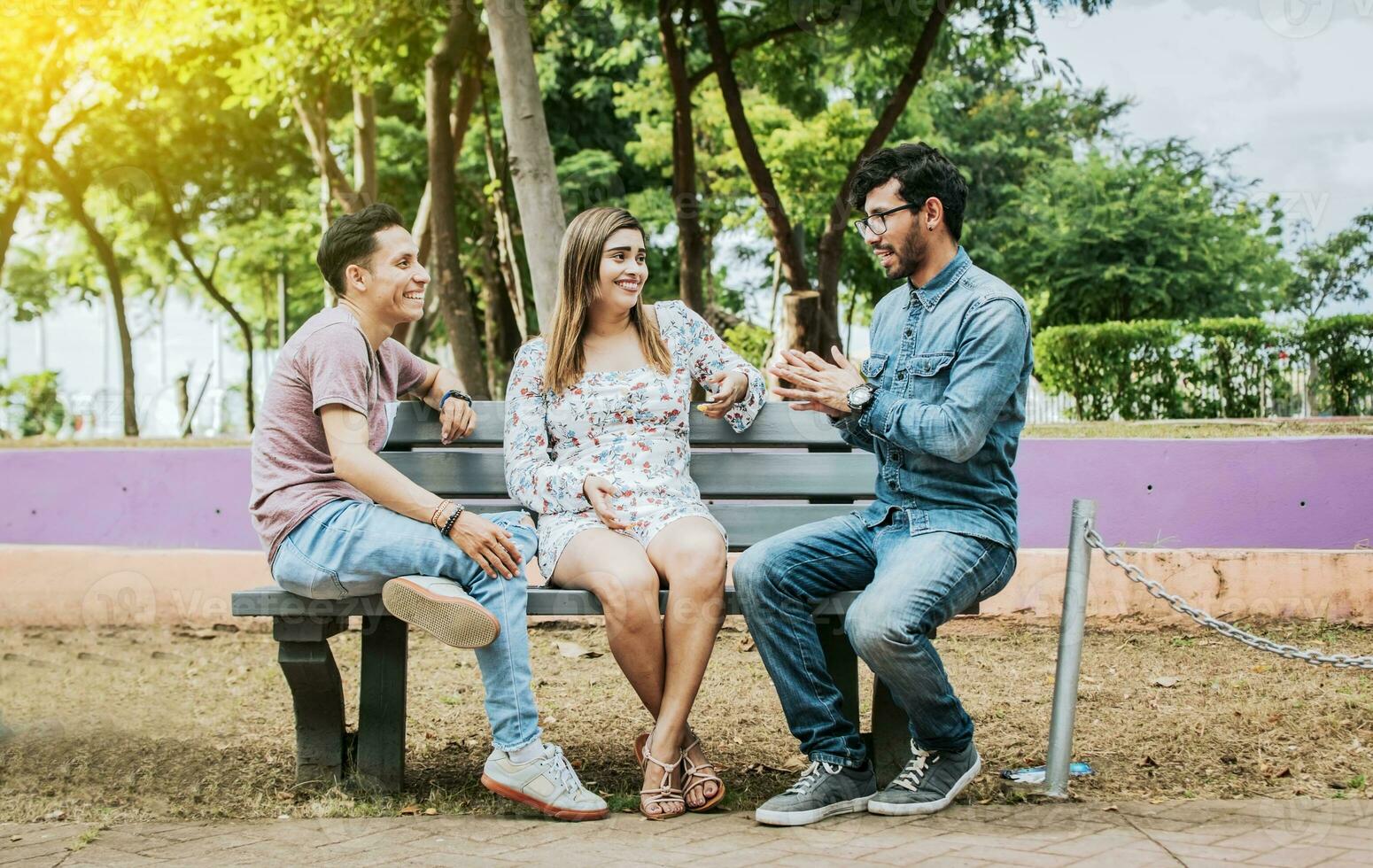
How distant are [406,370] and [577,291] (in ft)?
2.08

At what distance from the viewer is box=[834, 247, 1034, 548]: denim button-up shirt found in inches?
140

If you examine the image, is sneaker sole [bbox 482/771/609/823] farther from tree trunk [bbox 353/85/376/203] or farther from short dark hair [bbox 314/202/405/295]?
tree trunk [bbox 353/85/376/203]

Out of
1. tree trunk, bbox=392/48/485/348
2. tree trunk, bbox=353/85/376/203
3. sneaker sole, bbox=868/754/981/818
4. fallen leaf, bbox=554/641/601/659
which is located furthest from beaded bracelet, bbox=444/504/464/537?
tree trunk, bbox=353/85/376/203

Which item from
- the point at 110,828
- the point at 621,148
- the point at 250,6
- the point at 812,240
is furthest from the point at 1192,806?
the point at 812,240

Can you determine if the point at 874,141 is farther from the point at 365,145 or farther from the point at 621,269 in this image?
the point at 621,269

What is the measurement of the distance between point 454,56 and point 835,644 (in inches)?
312

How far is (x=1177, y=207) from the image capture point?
65.5 ft

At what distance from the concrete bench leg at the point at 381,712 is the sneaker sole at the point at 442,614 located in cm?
48

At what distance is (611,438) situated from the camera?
4.15 meters

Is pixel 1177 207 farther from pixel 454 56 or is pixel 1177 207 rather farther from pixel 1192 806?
pixel 1192 806

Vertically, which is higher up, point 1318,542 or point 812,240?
point 812,240

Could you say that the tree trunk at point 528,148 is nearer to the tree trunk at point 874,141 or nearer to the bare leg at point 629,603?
the tree trunk at point 874,141

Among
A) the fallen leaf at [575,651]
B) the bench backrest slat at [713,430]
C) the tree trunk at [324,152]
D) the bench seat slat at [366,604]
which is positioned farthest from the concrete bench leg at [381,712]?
the tree trunk at [324,152]

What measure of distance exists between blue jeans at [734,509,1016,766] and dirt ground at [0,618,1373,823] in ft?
1.13
